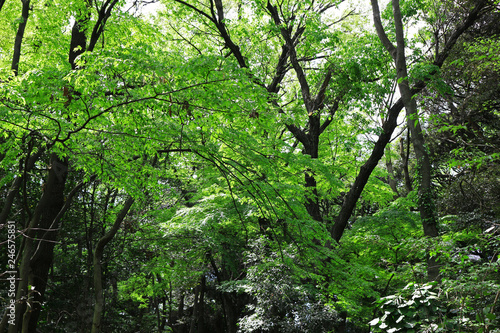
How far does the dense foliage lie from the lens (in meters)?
4.43

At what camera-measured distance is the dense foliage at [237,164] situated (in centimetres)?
443

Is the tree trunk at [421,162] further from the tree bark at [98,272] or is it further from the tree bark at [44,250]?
the tree bark at [44,250]

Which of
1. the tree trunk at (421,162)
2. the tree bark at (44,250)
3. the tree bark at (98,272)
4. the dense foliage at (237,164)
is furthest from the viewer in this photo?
the tree trunk at (421,162)

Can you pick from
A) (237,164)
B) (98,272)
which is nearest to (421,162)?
(237,164)

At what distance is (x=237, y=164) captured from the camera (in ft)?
16.7

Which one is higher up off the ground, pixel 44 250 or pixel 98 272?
pixel 44 250

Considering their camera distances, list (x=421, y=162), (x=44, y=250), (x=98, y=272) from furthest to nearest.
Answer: (x=421, y=162) → (x=44, y=250) → (x=98, y=272)

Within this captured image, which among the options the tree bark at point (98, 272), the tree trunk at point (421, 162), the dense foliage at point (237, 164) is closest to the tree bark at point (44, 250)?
the dense foliage at point (237, 164)

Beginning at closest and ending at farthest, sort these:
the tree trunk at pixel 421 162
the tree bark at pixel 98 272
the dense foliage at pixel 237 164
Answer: the dense foliage at pixel 237 164, the tree bark at pixel 98 272, the tree trunk at pixel 421 162

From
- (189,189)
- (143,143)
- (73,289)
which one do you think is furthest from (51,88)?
(189,189)

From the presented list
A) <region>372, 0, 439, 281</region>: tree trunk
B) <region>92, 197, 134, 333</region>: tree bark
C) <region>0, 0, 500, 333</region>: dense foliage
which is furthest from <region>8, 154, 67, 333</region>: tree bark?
<region>372, 0, 439, 281</region>: tree trunk

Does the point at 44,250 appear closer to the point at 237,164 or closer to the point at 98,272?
the point at 98,272

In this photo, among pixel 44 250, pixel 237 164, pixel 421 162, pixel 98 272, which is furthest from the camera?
pixel 421 162

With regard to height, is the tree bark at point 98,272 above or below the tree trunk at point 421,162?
below
